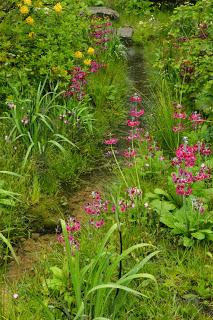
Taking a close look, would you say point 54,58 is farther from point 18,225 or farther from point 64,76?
point 18,225

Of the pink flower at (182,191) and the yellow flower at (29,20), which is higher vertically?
the yellow flower at (29,20)

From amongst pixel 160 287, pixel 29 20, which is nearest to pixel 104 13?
pixel 29 20

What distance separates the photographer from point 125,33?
1072cm

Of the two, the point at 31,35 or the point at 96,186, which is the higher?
the point at 31,35

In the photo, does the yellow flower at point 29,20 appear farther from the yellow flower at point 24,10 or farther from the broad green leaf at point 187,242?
the broad green leaf at point 187,242

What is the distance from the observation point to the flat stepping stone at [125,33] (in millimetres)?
10508

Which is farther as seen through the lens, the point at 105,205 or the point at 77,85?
the point at 77,85

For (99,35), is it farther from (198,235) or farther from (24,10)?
(198,235)

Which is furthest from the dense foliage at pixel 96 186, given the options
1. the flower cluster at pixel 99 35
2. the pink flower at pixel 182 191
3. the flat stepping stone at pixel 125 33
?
the flat stepping stone at pixel 125 33

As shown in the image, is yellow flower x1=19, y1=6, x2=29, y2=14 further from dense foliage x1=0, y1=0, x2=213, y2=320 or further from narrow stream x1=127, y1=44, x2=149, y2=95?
narrow stream x1=127, y1=44, x2=149, y2=95

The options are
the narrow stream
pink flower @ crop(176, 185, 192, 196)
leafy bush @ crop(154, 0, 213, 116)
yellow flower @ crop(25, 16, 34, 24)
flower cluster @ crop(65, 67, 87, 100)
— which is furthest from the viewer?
the narrow stream

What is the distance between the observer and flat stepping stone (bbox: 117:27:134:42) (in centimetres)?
1051

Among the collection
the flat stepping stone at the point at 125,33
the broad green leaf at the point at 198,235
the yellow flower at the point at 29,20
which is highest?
the yellow flower at the point at 29,20

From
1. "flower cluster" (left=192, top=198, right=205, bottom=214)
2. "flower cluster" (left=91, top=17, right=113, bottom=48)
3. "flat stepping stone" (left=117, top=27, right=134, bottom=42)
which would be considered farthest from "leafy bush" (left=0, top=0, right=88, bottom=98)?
"flat stepping stone" (left=117, top=27, right=134, bottom=42)
